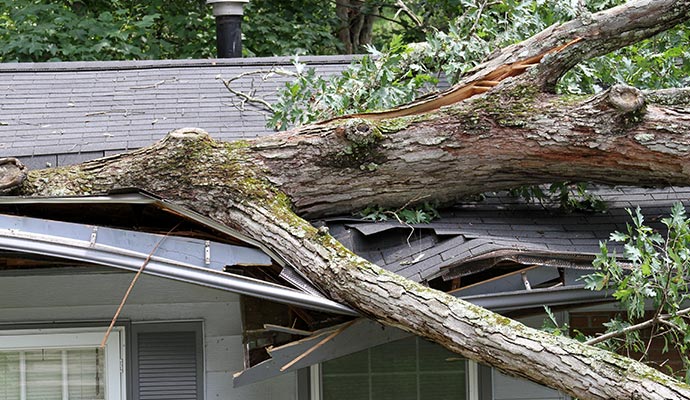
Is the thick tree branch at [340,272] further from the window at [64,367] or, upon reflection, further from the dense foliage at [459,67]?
the window at [64,367]

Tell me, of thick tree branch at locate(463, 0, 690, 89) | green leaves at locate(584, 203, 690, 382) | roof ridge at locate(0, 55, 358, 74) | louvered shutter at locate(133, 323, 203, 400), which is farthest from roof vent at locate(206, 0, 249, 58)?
green leaves at locate(584, 203, 690, 382)

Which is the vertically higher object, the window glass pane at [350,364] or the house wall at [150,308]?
the house wall at [150,308]

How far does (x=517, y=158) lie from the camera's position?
5.42m

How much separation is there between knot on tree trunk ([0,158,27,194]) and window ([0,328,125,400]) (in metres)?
1.15

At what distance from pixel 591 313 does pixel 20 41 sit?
29.8 feet

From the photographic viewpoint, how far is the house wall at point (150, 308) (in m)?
5.90

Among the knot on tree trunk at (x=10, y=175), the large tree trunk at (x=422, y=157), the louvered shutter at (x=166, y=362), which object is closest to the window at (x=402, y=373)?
the louvered shutter at (x=166, y=362)

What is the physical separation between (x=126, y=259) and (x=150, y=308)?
118cm

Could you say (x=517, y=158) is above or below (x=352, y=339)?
above

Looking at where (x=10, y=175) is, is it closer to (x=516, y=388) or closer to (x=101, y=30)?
(x=516, y=388)

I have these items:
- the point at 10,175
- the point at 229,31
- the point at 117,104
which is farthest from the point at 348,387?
the point at 229,31

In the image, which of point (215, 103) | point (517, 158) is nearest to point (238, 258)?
point (517, 158)

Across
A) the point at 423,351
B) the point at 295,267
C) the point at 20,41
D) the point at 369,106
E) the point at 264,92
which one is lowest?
the point at 423,351

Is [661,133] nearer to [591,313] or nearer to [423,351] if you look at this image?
[591,313]
